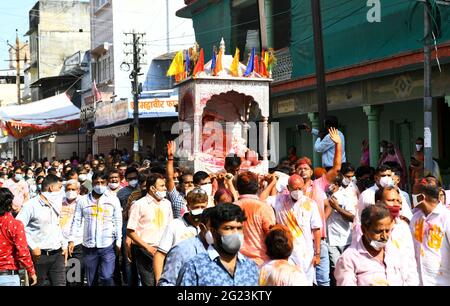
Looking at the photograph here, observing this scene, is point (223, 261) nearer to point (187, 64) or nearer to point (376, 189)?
point (376, 189)

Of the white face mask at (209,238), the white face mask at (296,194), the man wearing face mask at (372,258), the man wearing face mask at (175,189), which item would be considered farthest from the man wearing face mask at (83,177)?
the man wearing face mask at (372,258)

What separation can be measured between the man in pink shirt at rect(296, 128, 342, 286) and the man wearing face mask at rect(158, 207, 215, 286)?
3.07 metres

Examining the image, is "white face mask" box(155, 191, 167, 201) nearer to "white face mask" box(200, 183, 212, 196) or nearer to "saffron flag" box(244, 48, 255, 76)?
"white face mask" box(200, 183, 212, 196)

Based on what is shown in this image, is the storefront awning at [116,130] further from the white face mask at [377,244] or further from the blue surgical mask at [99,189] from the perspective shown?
the white face mask at [377,244]

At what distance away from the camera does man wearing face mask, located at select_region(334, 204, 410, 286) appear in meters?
5.27

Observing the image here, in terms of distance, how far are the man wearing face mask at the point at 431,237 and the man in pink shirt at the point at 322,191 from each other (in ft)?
5.10

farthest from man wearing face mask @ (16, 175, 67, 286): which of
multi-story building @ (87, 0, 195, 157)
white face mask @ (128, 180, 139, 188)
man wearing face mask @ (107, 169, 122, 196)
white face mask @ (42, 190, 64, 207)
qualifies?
multi-story building @ (87, 0, 195, 157)

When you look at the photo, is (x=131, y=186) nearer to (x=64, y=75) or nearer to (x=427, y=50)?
(x=427, y=50)

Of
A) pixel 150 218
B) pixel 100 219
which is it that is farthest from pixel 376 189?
pixel 100 219

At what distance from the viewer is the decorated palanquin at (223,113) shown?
1550 centimetres

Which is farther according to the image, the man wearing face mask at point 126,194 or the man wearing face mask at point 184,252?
the man wearing face mask at point 126,194

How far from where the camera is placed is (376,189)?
8.28 m

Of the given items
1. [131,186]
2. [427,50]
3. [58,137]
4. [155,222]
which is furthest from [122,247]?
[58,137]

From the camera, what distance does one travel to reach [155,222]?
8.56 m
